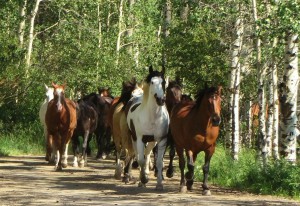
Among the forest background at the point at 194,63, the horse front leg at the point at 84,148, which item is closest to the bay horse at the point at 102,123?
the forest background at the point at 194,63

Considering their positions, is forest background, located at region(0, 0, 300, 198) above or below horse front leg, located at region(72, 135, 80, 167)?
above

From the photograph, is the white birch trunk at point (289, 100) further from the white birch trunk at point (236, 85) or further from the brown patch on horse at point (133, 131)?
the white birch trunk at point (236, 85)

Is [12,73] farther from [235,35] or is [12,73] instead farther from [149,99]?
[149,99]

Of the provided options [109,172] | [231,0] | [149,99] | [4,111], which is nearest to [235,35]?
[231,0]

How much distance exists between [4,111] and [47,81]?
2.58m

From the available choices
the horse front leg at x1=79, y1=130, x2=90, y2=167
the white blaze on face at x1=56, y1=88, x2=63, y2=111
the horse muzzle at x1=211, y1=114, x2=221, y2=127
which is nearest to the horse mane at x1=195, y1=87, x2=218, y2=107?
the horse muzzle at x1=211, y1=114, x2=221, y2=127

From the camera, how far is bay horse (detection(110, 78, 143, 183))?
2045 cm

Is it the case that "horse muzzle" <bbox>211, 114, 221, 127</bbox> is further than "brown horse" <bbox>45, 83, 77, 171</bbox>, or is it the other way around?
→ "brown horse" <bbox>45, 83, 77, 171</bbox>

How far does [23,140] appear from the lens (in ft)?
109

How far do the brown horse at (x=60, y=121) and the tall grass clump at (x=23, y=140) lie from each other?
6.51 m

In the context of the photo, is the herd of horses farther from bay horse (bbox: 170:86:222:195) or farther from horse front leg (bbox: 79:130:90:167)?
horse front leg (bbox: 79:130:90:167)

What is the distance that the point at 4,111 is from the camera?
112 feet

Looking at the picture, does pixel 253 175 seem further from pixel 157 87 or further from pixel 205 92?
pixel 157 87

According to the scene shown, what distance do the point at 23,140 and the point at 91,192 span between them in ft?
52.0
